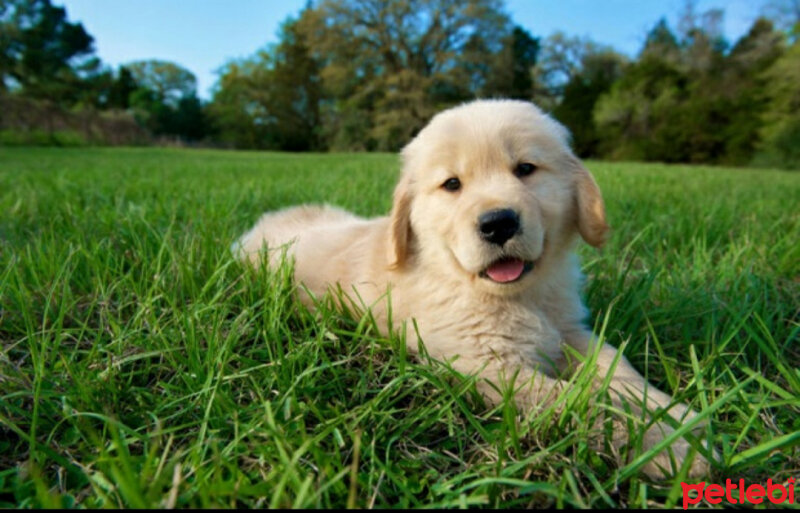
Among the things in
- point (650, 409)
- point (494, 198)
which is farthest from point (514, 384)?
point (494, 198)

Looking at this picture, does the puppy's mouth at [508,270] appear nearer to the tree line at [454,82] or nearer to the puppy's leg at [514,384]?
the puppy's leg at [514,384]

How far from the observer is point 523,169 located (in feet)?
5.54

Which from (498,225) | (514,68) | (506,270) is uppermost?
(514,68)

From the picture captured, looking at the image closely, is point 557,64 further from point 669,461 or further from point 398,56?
point 669,461

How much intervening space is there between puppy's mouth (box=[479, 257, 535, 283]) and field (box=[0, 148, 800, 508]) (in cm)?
37

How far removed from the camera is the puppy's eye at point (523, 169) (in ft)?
5.53

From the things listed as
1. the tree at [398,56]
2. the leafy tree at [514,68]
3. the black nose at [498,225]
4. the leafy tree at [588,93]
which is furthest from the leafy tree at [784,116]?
the black nose at [498,225]

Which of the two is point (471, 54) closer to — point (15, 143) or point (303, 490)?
point (15, 143)

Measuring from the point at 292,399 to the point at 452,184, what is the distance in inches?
38.4

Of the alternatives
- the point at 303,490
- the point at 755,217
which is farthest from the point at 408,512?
the point at 755,217

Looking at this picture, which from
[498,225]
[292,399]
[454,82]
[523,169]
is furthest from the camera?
[454,82]

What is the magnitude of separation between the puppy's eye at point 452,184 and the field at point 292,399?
59cm

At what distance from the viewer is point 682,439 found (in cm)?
118

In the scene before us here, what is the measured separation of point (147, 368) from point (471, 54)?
1413 inches
